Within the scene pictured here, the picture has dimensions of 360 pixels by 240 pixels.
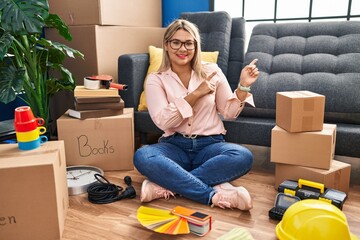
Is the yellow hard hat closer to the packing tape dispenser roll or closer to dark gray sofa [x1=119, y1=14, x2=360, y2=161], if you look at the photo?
dark gray sofa [x1=119, y1=14, x2=360, y2=161]

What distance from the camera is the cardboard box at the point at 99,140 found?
74.2 inches

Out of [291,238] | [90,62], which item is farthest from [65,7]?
[291,238]

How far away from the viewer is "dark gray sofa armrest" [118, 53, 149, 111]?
2141 mm

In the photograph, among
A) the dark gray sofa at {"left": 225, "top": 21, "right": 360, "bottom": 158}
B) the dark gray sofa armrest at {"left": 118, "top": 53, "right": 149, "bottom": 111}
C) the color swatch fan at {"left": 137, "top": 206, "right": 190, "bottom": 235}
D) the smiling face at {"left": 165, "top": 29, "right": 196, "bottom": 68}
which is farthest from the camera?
the dark gray sofa armrest at {"left": 118, "top": 53, "right": 149, "bottom": 111}

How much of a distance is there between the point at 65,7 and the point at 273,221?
205cm

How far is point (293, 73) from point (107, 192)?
1311mm

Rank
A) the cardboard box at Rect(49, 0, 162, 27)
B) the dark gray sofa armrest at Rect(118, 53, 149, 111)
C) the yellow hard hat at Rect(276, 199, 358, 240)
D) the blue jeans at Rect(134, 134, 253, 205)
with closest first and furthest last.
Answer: the yellow hard hat at Rect(276, 199, 358, 240) → the blue jeans at Rect(134, 134, 253, 205) → the dark gray sofa armrest at Rect(118, 53, 149, 111) → the cardboard box at Rect(49, 0, 162, 27)

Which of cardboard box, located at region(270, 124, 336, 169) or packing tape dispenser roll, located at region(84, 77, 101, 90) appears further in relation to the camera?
packing tape dispenser roll, located at region(84, 77, 101, 90)

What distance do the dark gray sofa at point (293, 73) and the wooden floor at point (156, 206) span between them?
1.11ft

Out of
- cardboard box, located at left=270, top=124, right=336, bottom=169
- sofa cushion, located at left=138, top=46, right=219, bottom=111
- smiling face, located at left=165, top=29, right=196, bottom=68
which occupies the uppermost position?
smiling face, located at left=165, top=29, right=196, bottom=68

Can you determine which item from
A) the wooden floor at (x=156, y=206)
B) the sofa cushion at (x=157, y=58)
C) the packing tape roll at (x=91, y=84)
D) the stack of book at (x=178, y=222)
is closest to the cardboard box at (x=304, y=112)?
the wooden floor at (x=156, y=206)

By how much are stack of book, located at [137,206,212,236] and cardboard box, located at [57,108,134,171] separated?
671 mm

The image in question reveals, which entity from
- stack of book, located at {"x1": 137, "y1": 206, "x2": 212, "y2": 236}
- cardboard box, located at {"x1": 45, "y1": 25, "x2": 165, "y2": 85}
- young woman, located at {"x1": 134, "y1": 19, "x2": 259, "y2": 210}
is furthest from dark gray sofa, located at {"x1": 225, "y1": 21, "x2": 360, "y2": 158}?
cardboard box, located at {"x1": 45, "y1": 25, "x2": 165, "y2": 85}

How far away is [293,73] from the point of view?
6.86 feet
